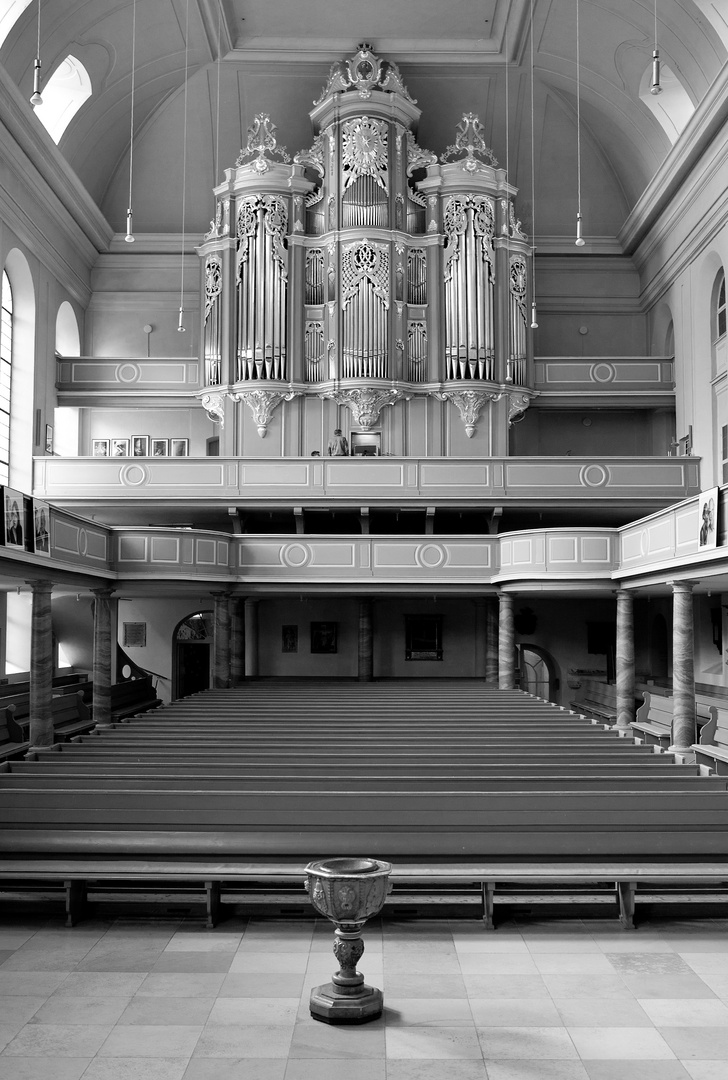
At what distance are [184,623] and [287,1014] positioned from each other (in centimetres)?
2083

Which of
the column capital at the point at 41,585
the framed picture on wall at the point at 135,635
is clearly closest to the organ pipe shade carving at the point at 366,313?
the framed picture on wall at the point at 135,635

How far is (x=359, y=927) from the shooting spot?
6445 millimetres

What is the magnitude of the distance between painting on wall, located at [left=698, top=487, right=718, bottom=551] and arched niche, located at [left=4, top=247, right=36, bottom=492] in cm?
1460

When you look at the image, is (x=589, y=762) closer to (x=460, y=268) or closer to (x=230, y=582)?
(x=230, y=582)

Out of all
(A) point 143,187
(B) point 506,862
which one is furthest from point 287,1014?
(A) point 143,187

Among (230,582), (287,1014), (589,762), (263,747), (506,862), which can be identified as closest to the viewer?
(287,1014)

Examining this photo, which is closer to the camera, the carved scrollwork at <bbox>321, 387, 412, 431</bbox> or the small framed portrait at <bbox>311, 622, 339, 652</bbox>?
the carved scrollwork at <bbox>321, 387, 412, 431</bbox>

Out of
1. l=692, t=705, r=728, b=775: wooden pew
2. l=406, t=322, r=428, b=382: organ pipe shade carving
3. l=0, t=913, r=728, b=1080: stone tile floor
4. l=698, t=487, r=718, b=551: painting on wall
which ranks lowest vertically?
l=0, t=913, r=728, b=1080: stone tile floor

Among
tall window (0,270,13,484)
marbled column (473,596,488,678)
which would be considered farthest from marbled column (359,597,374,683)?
tall window (0,270,13,484)

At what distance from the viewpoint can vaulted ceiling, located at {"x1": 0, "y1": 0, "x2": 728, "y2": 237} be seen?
2186cm

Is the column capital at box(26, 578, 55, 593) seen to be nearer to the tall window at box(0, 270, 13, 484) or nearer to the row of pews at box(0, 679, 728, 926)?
the row of pews at box(0, 679, 728, 926)

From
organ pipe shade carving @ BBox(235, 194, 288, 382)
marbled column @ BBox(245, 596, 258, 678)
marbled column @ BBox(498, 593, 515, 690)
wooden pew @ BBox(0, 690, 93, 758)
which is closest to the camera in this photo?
wooden pew @ BBox(0, 690, 93, 758)

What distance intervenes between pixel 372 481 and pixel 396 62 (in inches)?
415

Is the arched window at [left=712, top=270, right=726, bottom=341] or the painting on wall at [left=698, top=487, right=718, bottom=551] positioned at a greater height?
the arched window at [left=712, top=270, right=726, bottom=341]
